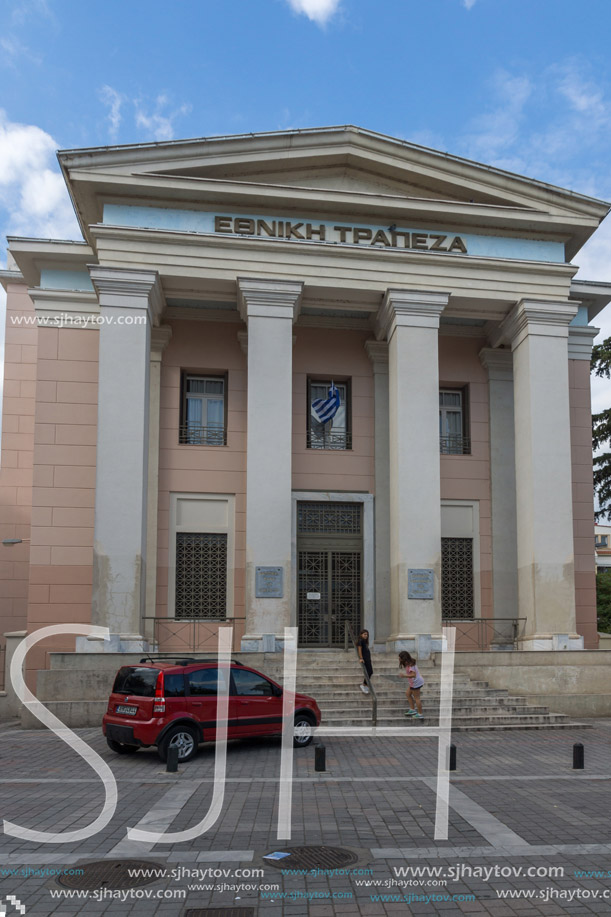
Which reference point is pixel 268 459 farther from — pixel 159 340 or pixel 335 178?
pixel 335 178

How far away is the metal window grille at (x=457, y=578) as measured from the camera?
23.5 meters

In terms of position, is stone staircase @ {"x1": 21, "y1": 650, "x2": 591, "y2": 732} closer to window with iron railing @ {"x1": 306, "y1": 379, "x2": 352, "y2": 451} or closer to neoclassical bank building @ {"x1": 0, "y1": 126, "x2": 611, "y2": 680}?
neoclassical bank building @ {"x1": 0, "y1": 126, "x2": 611, "y2": 680}

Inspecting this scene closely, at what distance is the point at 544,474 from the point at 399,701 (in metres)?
7.17

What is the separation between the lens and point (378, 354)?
948 inches

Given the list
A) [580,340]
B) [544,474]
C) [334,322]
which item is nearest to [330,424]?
[334,322]

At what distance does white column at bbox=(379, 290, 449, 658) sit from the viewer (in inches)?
822

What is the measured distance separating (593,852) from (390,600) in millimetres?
14818

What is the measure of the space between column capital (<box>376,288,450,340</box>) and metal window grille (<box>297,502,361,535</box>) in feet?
15.8

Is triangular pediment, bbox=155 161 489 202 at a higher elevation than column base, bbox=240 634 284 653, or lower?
higher

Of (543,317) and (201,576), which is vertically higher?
(543,317)

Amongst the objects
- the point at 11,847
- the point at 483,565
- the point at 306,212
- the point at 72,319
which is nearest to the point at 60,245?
the point at 72,319

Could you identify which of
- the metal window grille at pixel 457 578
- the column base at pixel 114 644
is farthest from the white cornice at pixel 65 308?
the metal window grille at pixel 457 578

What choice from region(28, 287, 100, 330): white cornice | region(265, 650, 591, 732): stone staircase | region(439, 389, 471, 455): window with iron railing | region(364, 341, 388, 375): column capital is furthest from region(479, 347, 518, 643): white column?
region(28, 287, 100, 330): white cornice

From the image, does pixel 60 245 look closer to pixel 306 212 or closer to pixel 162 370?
pixel 162 370
